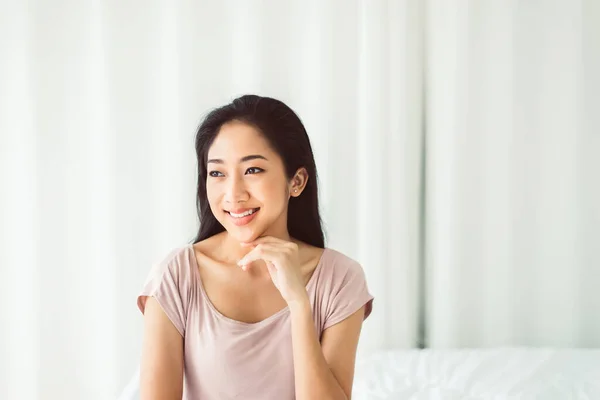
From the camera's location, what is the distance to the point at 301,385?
106 centimetres

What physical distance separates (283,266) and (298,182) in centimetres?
18

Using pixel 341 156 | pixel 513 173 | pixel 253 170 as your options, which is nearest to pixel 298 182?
pixel 253 170

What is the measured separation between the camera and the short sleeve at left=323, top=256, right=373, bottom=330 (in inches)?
45.6

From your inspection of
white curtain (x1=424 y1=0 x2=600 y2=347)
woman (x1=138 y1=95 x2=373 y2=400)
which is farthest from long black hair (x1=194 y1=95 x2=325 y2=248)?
white curtain (x1=424 y1=0 x2=600 y2=347)

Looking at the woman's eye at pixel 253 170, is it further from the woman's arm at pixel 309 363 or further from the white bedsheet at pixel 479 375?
the white bedsheet at pixel 479 375

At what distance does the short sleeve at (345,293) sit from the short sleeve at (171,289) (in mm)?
262

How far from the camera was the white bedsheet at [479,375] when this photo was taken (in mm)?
1536

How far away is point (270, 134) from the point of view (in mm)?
1123

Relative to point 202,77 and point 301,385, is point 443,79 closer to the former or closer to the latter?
point 202,77

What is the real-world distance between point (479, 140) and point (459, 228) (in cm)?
29

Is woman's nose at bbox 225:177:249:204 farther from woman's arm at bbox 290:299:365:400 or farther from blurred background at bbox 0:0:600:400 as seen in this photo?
blurred background at bbox 0:0:600:400

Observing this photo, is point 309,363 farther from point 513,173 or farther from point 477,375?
point 513,173

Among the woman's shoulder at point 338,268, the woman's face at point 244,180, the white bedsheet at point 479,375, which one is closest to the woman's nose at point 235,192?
the woman's face at point 244,180

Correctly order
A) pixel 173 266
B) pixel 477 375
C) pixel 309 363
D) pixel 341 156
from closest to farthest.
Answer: pixel 309 363, pixel 173 266, pixel 477 375, pixel 341 156
